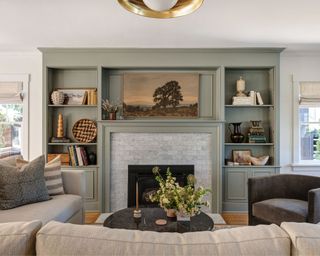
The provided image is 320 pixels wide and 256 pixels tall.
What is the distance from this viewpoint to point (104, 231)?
0.92 m

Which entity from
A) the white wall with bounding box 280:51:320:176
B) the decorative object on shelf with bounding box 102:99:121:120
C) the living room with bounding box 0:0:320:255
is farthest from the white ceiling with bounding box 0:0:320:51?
the decorative object on shelf with bounding box 102:99:121:120

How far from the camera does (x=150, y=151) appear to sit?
390cm

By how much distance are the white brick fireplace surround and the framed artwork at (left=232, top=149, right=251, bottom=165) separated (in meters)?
0.47

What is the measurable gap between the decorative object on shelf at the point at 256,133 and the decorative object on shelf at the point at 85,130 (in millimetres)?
2395

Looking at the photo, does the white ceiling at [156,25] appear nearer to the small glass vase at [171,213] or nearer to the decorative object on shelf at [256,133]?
the decorative object on shelf at [256,133]

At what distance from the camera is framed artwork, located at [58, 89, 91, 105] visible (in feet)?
13.4

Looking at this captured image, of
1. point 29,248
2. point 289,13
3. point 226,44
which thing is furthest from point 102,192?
point 289,13

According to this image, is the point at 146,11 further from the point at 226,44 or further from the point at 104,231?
the point at 226,44

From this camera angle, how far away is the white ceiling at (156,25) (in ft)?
8.38

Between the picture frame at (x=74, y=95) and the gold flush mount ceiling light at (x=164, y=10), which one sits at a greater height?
the gold flush mount ceiling light at (x=164, y=10)

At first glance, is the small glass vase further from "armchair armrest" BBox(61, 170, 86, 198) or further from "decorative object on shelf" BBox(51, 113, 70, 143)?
"decorative object on shelf" BBox(51, 113, 70, 143)

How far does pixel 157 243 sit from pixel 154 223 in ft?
4.90

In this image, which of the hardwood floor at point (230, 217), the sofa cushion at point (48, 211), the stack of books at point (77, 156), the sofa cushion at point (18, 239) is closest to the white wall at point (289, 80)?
the hardwood floor at point (230, 217)

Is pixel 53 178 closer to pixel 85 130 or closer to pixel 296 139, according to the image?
pixel 85 130
